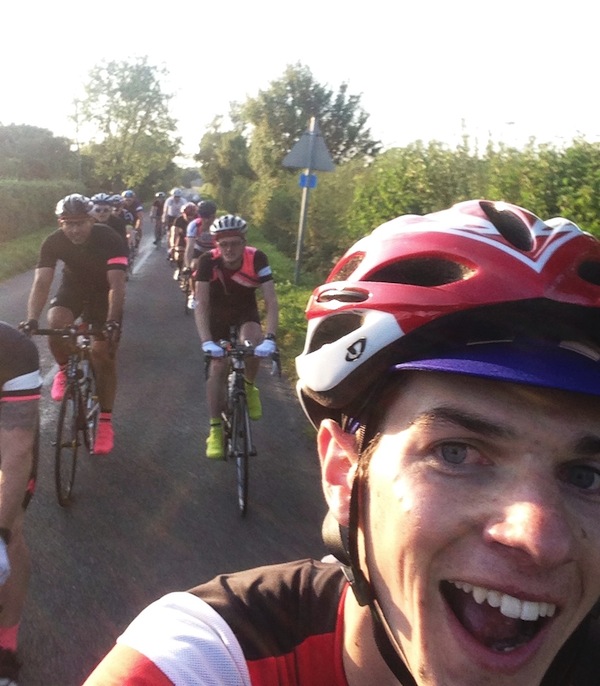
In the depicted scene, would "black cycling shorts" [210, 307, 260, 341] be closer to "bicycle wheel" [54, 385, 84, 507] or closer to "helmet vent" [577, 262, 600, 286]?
"bicycle wheel" [54, 385, 84, 507]

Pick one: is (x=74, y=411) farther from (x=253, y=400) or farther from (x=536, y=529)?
(x=536, y=529)

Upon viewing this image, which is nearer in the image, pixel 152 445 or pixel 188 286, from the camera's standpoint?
pixel 152 445

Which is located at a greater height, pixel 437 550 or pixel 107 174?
pixel 107 174

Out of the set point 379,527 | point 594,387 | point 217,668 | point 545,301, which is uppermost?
point 545,301

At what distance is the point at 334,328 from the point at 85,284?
17.2 feet

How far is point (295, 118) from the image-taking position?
4072 cm

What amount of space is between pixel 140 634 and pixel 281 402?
6.88 metres

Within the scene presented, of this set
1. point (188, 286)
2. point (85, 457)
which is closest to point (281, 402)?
point (85, 457)

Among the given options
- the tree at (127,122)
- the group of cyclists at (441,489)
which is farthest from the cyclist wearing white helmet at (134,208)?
the tree at (127,122)

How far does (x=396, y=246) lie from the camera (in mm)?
1654

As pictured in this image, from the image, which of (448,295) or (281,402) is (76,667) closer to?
(448,295)

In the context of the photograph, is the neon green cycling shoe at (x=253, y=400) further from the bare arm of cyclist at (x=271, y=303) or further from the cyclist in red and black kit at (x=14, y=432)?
the cyclist in red and black kit at (x=14, y=432)

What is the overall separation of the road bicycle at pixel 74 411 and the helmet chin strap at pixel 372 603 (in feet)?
13.3

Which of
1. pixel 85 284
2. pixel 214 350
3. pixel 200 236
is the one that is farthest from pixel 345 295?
pixel 200 236
